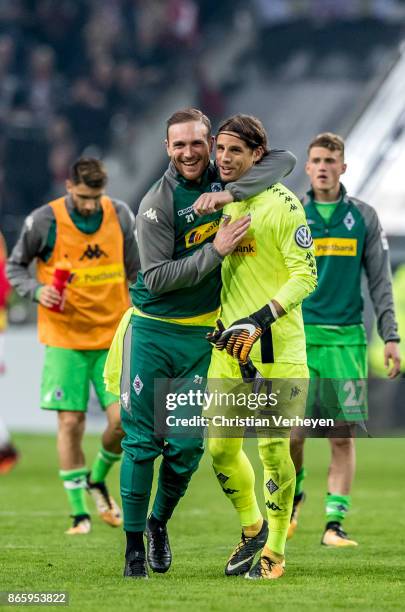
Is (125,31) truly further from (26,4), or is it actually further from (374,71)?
(374,71)

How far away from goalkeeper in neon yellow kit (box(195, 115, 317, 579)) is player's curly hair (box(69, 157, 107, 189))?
2223 mm

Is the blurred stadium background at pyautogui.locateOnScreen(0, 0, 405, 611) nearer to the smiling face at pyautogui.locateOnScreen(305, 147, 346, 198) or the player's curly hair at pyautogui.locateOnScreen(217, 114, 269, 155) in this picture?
the smiling face at pyautogui.locateOnScreen(305, 147, 346, 198)

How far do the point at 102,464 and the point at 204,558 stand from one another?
1.74 meters

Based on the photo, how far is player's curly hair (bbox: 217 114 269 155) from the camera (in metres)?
6.09

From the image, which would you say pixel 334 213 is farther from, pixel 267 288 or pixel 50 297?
pixel 267 288

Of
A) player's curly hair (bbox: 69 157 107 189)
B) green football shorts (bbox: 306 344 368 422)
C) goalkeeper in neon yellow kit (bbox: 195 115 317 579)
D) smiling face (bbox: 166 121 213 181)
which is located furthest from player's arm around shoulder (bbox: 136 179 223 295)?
player's curly hair (bbox: 69 157 107 189)


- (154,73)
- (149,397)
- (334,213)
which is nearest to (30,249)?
(334,213)

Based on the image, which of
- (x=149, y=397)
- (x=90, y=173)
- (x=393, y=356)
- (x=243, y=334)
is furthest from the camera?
(x=90, y=173)

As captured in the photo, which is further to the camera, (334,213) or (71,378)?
(71,378)

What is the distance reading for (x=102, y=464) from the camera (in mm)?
8656

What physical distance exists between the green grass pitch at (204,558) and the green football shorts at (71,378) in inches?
30.7

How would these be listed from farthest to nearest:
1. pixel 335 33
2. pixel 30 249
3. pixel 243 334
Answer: pixel 335 33 → pixel 30 249 → pixel 243 334

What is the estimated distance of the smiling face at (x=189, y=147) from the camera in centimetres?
607

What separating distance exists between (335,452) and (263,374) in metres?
1.94
